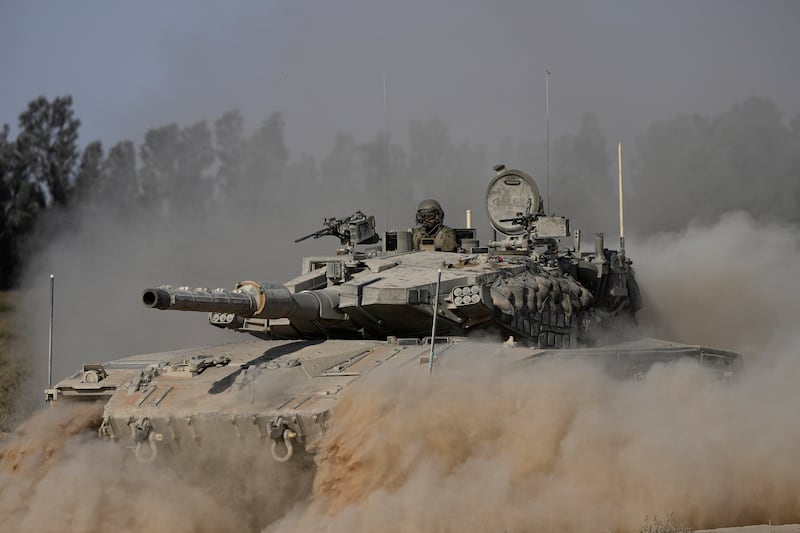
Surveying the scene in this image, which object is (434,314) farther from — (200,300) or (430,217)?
(430,217)

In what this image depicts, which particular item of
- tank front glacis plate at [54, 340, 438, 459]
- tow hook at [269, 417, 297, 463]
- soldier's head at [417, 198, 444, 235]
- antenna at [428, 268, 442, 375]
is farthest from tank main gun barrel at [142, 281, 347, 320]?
soldier's head at [417, 198, 444, 235]

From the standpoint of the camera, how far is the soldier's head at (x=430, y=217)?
21.2 meters

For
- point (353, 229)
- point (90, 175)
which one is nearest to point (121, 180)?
point (90, 175)

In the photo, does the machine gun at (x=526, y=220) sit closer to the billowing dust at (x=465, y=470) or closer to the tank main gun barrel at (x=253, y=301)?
the billowing dust at (x=465, y=470)

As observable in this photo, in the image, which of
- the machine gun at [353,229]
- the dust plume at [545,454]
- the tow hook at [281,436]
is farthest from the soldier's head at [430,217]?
the tow hook at [281,436]

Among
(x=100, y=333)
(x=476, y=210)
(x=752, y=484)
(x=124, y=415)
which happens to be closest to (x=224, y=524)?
(x=124, y=415)

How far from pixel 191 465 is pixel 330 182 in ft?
73.7

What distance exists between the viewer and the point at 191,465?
15438 millimetres

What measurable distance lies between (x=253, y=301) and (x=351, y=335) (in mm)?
2564

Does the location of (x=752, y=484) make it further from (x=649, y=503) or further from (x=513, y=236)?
(x=513, y=236)

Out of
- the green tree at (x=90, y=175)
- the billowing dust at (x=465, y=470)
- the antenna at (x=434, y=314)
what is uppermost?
the green tree at (x=90, y=175)

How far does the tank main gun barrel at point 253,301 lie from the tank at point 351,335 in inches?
0.8

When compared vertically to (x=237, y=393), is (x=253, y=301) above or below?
above

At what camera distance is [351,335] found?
17.9m
